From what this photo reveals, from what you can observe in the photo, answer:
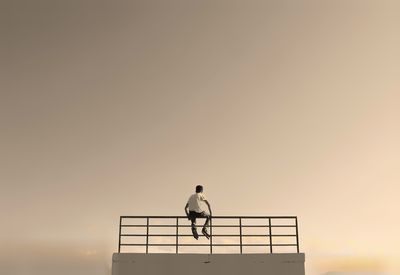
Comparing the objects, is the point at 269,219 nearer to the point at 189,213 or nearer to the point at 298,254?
the point at 298,254

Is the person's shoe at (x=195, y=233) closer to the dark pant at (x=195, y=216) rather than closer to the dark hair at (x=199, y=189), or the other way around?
the dark pant at (x=195, y=216)

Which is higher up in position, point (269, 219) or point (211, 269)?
point (269, 219)

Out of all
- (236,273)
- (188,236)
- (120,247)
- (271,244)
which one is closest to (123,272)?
(120,247)

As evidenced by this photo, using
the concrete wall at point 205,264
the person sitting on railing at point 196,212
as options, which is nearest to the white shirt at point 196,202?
the person sitting on railing at point 196,212

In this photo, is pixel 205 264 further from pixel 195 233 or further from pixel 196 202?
pixel 196 202

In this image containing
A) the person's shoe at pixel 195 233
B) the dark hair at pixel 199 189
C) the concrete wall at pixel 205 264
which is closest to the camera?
the concrete wall at pixel 205 264

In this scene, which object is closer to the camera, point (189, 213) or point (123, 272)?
point (123, 272)

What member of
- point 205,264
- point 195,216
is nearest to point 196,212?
point 195,216

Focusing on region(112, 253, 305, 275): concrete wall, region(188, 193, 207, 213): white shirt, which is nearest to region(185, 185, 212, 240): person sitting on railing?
region(188, 193, 207, 213): white shirt

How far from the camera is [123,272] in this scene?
15.9 metres

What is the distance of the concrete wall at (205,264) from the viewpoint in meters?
15.9

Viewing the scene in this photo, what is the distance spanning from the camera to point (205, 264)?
15977 mm

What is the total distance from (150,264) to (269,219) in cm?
437

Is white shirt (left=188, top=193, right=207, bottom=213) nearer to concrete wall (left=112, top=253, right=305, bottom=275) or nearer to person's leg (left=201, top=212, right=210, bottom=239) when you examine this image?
person's leg (left=201, top=212, right=210, bottom=239)
